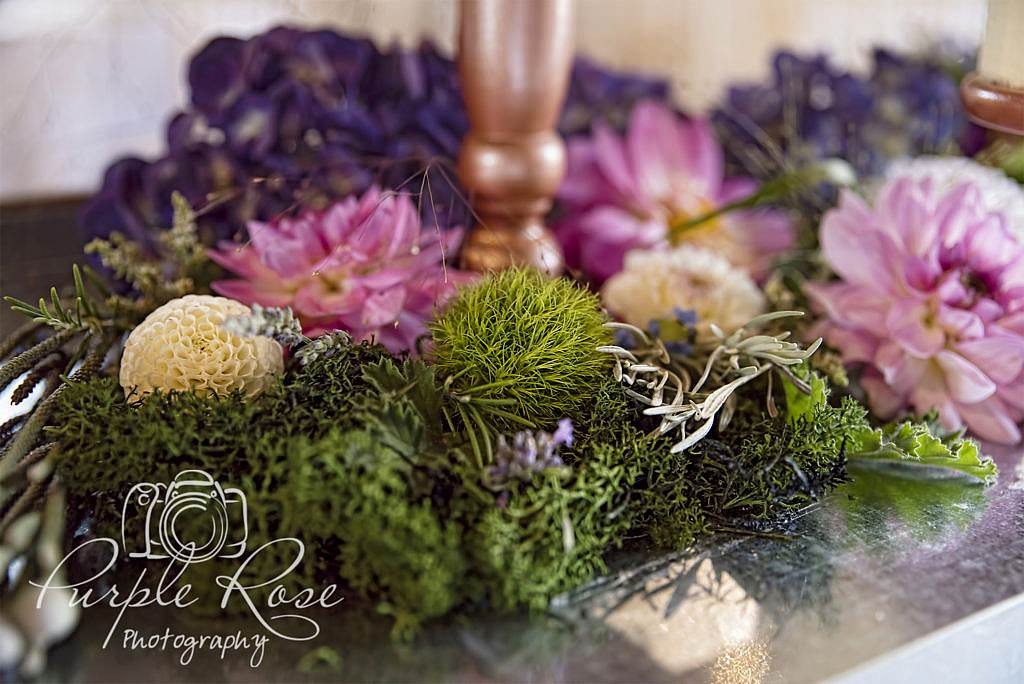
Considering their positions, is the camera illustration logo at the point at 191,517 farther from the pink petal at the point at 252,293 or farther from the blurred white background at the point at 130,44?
the blurred white background at the point at 130,44

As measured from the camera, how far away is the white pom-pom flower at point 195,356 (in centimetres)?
44

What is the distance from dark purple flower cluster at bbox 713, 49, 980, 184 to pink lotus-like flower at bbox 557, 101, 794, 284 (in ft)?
0.20

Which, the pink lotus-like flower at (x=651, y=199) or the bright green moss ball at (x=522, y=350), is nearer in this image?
the bright green moss ball at (x=522, y=350)

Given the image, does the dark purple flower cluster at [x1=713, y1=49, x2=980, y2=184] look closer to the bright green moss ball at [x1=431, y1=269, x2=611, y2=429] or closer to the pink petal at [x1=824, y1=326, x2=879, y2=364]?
the pink petal at [x1=824, y1=326, x2=879, y2=364]

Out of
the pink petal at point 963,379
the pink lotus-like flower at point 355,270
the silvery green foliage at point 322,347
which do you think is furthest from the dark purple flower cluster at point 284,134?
the pink petal at point 963,379

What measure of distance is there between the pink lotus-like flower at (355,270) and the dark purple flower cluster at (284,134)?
0.36 ft

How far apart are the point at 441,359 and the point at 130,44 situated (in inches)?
25.7

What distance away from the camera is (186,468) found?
15.9 inches

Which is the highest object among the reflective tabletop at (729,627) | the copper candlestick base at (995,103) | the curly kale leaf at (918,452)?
the copper candlestick base at (995,103)

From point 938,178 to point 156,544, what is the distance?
0.59 m

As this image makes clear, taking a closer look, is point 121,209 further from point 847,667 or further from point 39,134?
point 847,667

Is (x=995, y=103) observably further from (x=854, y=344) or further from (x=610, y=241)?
(x=610, y=241)

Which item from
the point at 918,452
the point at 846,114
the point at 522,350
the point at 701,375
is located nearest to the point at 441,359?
the point at 522,350

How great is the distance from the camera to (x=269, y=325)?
421 mm
